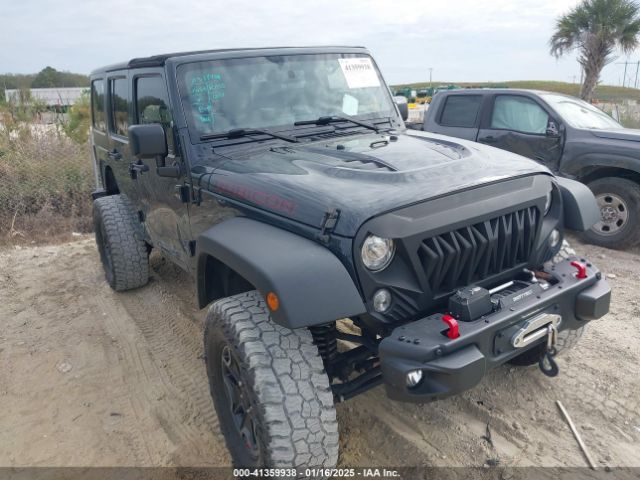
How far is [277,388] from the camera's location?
226 cm

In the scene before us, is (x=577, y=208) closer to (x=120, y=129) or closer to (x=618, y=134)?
(x=120, y=129)

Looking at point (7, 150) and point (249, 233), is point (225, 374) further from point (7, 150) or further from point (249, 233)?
point (7, 150)

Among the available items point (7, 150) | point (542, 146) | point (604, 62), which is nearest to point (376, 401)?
point (542, 146)

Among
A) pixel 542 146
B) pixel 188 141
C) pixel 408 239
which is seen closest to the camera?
pixel 408 239

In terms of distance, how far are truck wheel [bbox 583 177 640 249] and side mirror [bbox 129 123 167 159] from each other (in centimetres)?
483

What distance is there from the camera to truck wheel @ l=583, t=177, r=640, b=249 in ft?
19.3

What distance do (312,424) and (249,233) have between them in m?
0.90

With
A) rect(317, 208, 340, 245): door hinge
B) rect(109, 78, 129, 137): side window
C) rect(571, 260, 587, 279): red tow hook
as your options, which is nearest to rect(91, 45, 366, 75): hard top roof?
rect(109, 78, 129, 137): side window

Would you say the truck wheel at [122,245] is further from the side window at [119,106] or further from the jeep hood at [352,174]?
the jeep hood at [352,174]

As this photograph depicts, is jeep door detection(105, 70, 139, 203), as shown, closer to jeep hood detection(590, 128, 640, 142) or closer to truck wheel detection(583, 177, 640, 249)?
truck wheel detection(583, 177, 640, 249)

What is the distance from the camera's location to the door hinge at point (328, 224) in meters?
2.28

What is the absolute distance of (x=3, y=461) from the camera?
116 inches

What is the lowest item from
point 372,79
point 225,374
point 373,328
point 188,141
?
point 225,374

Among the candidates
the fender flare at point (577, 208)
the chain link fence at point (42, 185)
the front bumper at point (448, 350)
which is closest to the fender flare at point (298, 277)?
the front bumper at point (448, 350)
